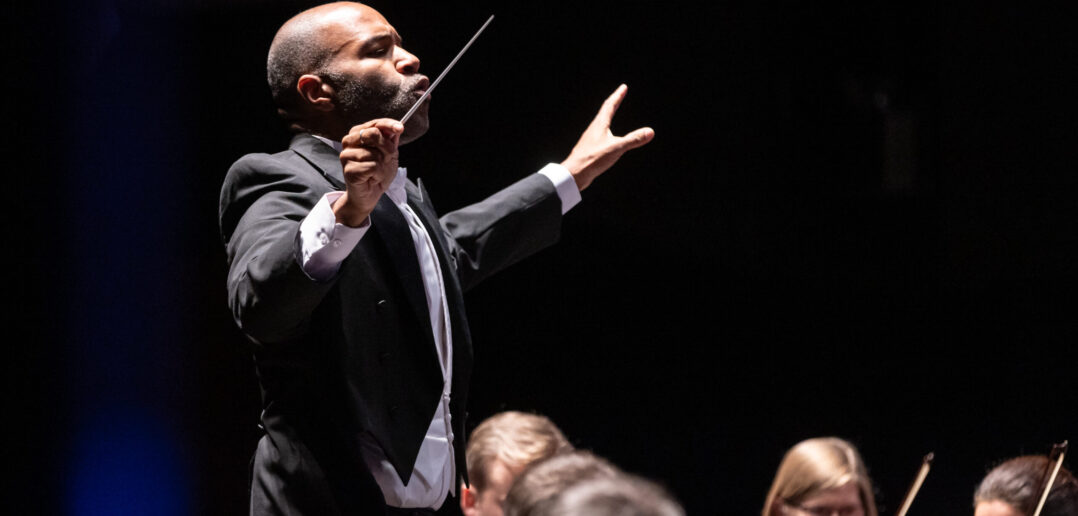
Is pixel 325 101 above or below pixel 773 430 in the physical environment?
above

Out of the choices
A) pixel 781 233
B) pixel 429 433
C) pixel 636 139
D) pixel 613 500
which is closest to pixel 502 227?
pixel 636 139

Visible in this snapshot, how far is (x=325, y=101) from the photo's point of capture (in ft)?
5.13

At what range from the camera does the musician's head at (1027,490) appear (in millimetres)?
2139

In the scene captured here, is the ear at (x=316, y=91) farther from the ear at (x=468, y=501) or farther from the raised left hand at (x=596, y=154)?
the ear at (x=468, y=501)

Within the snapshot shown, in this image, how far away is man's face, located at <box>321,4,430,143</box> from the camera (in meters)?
→ 1.55

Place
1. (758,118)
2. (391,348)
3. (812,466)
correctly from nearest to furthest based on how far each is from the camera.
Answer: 1. (391,348)
2. (812,466)
3. (758,118)

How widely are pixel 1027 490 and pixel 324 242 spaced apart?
1.41 meters

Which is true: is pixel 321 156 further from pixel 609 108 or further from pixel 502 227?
pixel 609 108

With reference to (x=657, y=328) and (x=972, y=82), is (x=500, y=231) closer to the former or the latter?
(x=657, y=328)

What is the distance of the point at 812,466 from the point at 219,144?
1318 mm

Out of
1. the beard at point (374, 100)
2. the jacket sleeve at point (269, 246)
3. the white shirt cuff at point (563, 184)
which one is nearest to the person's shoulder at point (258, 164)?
the jacket sleeve at point (269, 246)

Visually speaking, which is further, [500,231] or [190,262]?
[190,262]

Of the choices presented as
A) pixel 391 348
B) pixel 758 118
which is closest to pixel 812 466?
pixel 391 348

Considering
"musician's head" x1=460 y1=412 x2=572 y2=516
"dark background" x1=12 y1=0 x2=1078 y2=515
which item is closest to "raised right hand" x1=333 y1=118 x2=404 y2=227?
"musician's head" x1=460 y1=412 x2=572 y2=516
